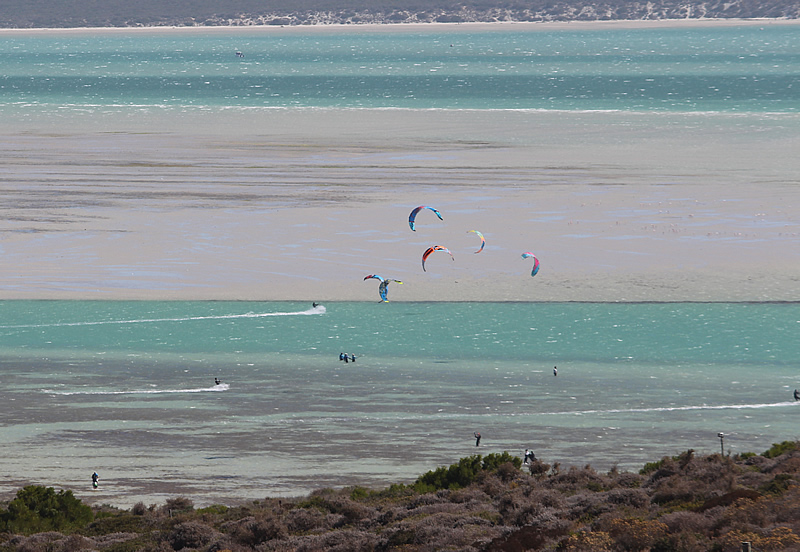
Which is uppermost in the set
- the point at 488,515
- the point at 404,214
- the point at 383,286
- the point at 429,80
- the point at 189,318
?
the point at 429,80

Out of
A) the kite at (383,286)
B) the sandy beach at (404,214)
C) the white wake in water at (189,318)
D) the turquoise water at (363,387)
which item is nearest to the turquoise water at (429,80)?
the sandy beach at (404,214)

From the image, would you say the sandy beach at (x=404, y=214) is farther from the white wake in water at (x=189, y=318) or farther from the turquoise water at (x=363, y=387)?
the turquoise water at (x=363, y=387)

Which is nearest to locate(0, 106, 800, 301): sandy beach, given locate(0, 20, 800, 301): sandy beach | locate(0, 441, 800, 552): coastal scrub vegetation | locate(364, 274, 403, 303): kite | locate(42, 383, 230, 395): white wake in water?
locate(0, 20, 800, 301): sandy beach

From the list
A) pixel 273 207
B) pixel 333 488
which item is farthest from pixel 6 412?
pixel 273 207

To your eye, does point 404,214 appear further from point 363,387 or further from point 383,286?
point 363,387

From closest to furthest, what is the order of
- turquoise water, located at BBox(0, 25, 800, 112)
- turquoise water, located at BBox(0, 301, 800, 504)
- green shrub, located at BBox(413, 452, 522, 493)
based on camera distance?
1. green shrub, located at BBox(413, 452, 522, 493)
2. turquoise water, located at BBox(0, 301, 800, 504)
3. turquoise water, located at BBox(0, 25, 800, 112)

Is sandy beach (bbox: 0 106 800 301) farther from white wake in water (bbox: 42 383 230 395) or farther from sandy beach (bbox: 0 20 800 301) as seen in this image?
white wake in water (bbox: 42 383 230 395)

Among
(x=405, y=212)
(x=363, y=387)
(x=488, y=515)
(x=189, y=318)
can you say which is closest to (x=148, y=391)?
(x=363, y=387)

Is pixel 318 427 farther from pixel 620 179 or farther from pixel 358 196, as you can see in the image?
pixel 620 179
